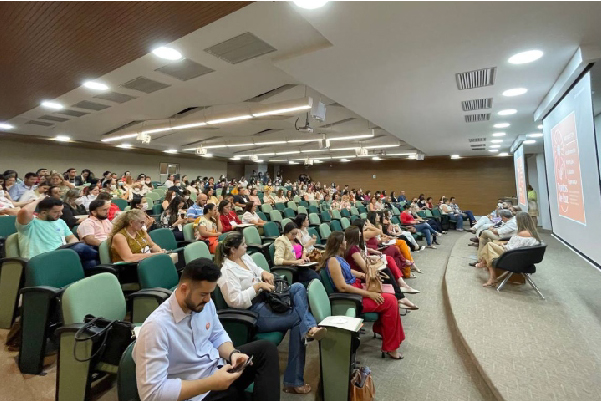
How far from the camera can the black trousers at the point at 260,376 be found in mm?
1613

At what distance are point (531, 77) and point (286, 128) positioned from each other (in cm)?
679

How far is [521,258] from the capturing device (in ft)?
12.6

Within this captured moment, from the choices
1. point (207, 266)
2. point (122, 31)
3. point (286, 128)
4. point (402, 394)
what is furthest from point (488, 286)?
point (286, 128)

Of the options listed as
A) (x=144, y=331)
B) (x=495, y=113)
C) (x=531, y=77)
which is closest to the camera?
(x=144, y=331)

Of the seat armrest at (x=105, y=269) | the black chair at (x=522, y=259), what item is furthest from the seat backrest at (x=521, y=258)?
the seat armrest at (x=105, y=269)

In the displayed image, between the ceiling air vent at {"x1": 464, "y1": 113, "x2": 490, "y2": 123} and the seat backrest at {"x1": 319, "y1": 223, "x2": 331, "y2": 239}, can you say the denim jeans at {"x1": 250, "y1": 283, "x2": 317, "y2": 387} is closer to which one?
the seat backrest at {"x1": 319, "y1": 223, "x2": 331, "y2": 239}

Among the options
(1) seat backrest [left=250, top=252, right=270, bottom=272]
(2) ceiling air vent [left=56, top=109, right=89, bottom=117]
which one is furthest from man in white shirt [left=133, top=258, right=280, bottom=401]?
(2) ceiling air vent [left=56, top=109, right=89, bottom=117]

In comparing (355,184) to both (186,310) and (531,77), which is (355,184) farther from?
(186,310)

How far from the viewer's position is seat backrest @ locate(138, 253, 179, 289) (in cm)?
250

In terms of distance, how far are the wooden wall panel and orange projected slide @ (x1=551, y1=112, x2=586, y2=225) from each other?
40.6 feet

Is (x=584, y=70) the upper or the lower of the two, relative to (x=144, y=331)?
upper

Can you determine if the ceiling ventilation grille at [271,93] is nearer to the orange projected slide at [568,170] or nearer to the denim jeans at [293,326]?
the orange projected slide at [568,170]

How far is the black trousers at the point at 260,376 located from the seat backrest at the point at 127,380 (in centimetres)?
44

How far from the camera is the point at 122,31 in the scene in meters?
3.12
